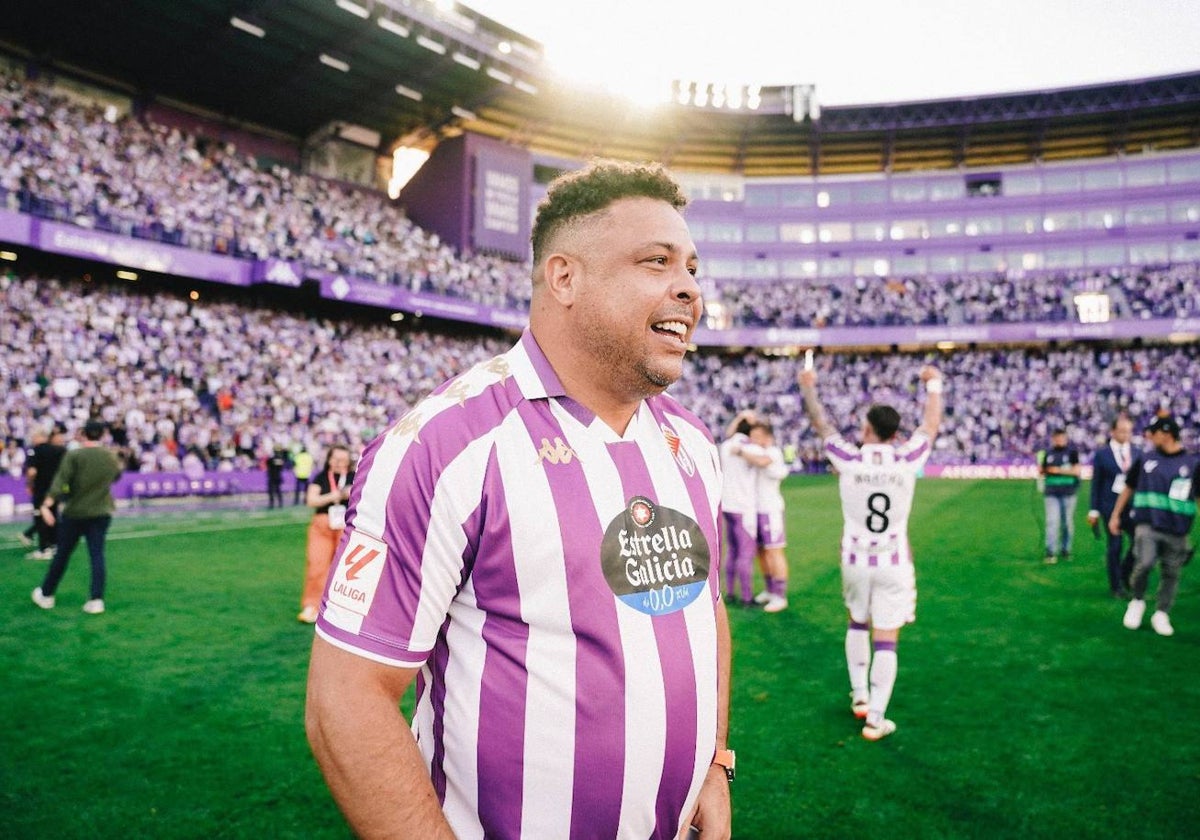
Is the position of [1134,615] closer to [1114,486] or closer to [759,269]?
[1114,486]

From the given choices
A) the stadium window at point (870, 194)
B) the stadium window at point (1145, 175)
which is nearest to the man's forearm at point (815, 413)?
the stadium window at point (870, 194)

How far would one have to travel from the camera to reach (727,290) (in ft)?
159

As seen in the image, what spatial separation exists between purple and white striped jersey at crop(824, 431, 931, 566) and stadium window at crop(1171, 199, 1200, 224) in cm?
5447

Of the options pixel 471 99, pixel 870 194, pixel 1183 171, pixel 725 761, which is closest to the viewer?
pixel 725 761

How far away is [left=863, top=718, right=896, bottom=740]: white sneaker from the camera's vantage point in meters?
5.03

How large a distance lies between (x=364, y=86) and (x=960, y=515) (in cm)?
2999

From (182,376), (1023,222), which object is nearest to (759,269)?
(1023,222)

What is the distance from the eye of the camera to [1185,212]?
45.9 metres

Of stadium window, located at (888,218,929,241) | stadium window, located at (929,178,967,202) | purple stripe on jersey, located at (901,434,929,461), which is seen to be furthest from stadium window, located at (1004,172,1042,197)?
purple stripe on jersey, located at (901,434,929,461)

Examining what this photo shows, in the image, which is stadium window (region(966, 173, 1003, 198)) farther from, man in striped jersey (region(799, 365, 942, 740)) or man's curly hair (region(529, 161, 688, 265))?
man's curly hair (region(529, 161, 688, 265))

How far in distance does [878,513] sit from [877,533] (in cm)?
15

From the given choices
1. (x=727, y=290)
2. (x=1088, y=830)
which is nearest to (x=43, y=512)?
(x=1088, y=830)

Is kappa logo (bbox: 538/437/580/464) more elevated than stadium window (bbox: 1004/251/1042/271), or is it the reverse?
stadium window (bbox: 1004/251/1042/271)

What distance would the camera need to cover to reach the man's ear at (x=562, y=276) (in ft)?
6.31
